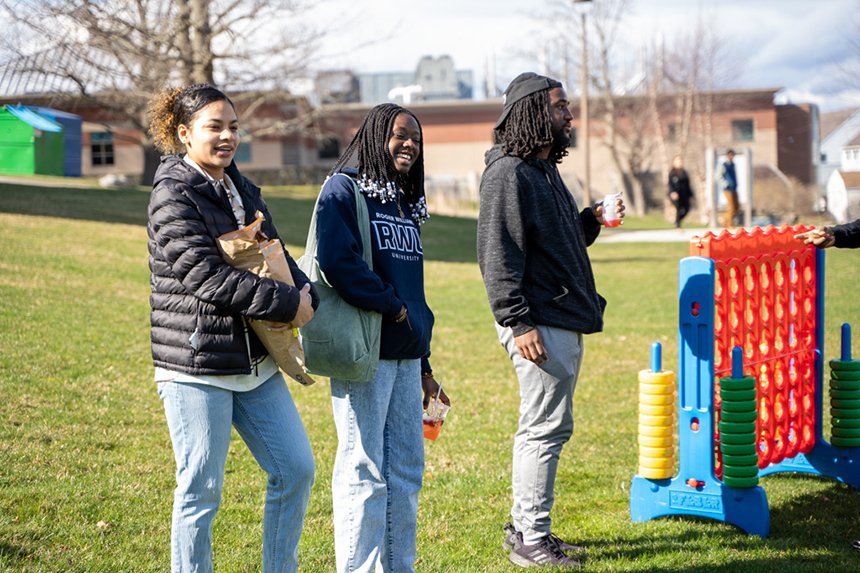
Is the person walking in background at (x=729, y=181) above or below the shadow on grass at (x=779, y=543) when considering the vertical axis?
above

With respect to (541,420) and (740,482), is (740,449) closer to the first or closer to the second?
(740,482)

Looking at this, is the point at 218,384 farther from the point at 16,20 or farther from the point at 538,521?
the point at 16,20

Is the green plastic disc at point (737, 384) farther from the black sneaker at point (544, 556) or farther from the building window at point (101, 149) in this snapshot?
the building window at point (101, 149)

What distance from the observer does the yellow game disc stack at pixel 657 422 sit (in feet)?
17.0

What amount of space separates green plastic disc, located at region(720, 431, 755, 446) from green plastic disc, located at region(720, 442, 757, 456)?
10 millimetres

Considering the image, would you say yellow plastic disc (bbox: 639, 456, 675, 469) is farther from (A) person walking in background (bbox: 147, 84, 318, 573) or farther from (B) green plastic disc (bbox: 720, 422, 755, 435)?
(A) person walking in background (bbox: 147, 84, 318, 573)

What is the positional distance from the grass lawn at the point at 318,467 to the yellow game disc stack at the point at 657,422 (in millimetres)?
332

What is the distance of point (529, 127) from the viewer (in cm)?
455

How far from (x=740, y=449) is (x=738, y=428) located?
0.11 meters

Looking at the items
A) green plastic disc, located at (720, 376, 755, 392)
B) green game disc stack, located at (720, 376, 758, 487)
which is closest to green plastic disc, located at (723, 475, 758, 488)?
green game disc stack, located at (720, 376, 758, 487)

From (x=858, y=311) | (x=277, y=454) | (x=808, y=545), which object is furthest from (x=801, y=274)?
(x=858, y=311)

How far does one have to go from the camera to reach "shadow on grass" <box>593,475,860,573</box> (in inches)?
185

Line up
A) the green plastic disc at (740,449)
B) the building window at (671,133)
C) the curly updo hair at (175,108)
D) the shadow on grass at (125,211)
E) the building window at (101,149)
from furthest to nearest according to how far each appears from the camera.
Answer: the building window at (671,133)
the building window at (101,149)
the shadow on grass at (125,211)
the green plastic disc at (740,449)
the curly updo hair at (175,108)

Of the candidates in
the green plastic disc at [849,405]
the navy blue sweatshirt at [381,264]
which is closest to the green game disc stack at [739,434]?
the green plastic disc at [849,405]
